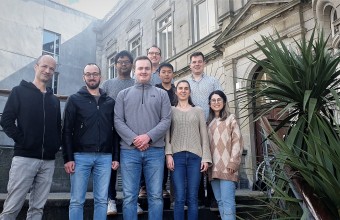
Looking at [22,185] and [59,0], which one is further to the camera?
[59,0]

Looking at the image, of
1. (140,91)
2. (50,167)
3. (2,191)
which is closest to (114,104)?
(140,91)

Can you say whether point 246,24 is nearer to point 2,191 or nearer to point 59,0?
point 2,191

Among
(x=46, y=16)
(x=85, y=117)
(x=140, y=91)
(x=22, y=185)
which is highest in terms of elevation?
(x=46, y=16)

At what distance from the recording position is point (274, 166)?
3.22 meters

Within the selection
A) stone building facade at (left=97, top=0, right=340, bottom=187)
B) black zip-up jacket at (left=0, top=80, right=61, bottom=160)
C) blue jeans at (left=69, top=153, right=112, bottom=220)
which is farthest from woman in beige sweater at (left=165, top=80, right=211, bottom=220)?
stone building facade at (left=97, top=0, right=340, bottom=187)

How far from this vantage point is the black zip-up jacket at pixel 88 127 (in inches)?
146

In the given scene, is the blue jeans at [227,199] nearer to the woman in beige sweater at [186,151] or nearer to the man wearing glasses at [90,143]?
the woman in beige sweater at [186,151]

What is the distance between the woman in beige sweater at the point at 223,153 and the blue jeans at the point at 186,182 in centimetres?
26

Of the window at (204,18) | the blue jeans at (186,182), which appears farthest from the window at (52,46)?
the blue jeans at (186,182)

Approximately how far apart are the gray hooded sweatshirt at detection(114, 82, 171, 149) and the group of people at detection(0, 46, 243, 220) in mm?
11

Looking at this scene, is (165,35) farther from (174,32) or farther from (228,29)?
(228,29)

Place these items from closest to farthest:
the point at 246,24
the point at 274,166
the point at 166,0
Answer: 1. the point at 274,166
2. the point at 246,24
3. the point at 166,0

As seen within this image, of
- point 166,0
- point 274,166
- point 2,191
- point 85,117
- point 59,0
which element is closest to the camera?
point 274,166

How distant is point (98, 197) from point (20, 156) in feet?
2.91
